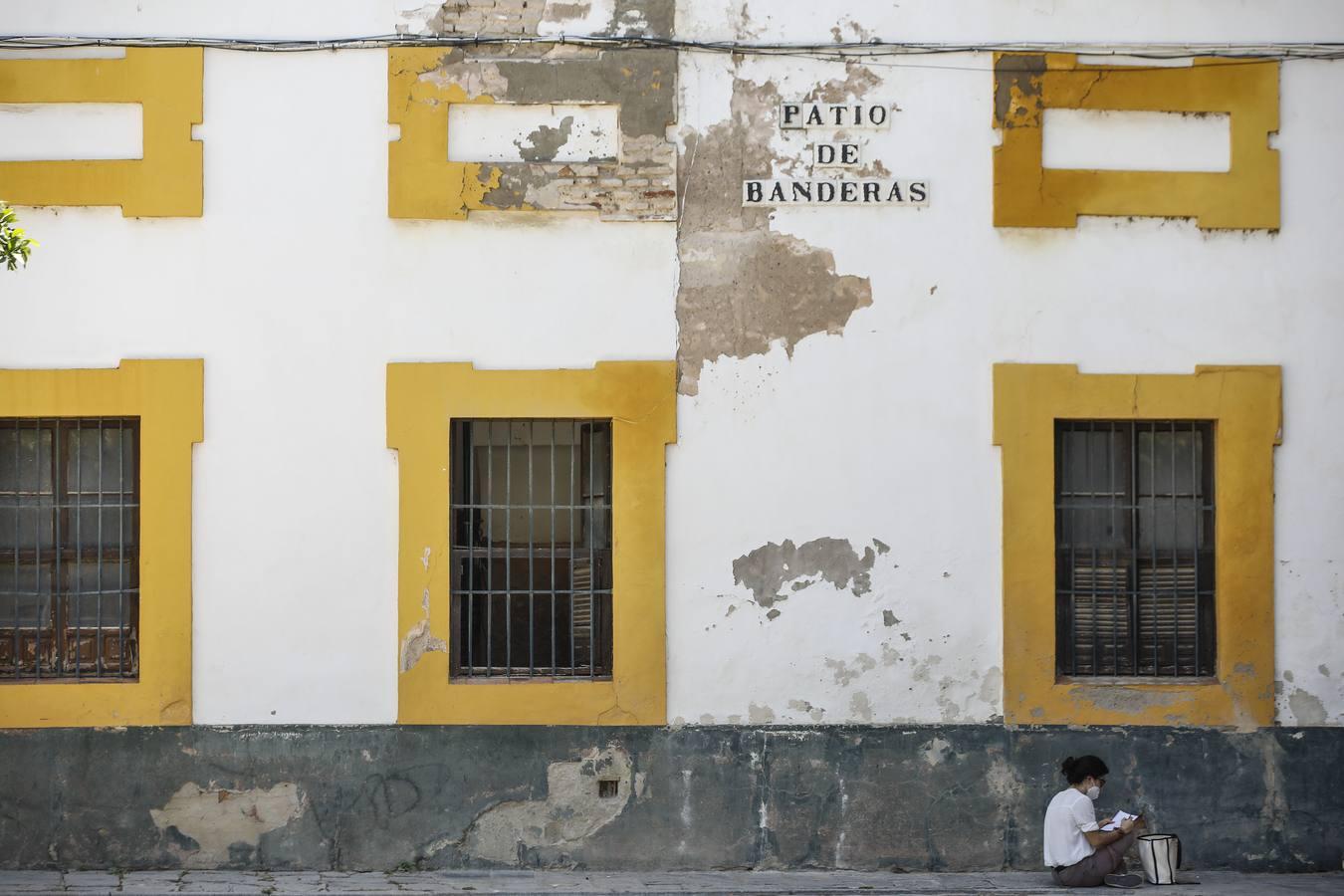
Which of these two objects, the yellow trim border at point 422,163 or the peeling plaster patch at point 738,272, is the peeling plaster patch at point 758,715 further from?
the yellow trim border at point 422,163

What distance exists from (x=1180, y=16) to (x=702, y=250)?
3205 millimetres

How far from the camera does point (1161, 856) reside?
802 cm

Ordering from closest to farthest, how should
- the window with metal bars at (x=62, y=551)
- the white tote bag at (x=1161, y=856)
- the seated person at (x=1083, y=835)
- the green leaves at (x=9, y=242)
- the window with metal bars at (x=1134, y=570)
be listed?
the green leaves at (x=9, y=242), the seated person at (x=1083, y=835), the white tote bag at (x=1161, y=856), the window with metal bars at (x=62, y=551), the window with metal bars at (x=1134, y=570)

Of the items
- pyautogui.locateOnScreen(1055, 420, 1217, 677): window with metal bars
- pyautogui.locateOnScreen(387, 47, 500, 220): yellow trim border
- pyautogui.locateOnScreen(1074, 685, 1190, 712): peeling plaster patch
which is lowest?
pyautogui.locateOnScreen(1074, 685, 1190, 712): peeling plaster patch

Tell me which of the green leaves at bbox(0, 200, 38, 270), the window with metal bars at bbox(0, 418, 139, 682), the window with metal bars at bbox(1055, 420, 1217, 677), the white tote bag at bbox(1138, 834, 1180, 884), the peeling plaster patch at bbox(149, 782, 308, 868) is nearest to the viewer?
the green leaves at bbox(0, 200, 38, 270)

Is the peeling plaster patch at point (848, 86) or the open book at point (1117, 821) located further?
the peeling plaster patch at point (848, 86)

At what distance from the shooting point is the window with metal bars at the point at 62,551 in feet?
27.7

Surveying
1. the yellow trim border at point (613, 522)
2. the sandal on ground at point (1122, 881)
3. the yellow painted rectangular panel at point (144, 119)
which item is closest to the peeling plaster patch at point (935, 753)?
the sandal on ground at point (1122, 881)

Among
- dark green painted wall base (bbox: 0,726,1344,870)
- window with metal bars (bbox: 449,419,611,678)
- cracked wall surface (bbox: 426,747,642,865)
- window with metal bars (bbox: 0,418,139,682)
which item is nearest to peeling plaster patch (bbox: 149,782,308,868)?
dark green painted wall base (bbox: 0,726,1344,870)

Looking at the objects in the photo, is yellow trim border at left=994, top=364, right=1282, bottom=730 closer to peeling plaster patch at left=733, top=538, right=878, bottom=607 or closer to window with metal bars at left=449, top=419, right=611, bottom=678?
peeling plaster patch at left=733, top=538, right=878, bottom=607

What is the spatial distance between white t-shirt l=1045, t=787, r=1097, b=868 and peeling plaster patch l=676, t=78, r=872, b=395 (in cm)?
296

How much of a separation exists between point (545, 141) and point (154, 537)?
3243 mm

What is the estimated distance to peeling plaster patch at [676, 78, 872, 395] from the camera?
845cm

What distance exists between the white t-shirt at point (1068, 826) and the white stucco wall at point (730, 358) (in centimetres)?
72
